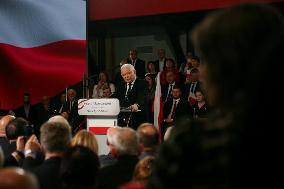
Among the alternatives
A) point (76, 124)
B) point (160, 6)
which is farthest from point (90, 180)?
point (160, 6)

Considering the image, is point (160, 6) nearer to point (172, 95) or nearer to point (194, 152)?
point (172, 95)

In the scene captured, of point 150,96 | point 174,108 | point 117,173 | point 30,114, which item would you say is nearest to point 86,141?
point 117,173

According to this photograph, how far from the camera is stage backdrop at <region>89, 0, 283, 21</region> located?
9618 mm

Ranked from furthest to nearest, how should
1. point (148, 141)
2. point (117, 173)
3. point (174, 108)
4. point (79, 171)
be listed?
point (174, 108) < point (148, 141) < point (117, 173) < point (79, 171)

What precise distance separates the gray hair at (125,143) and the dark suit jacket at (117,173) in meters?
0.05

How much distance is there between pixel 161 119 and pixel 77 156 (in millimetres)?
5274

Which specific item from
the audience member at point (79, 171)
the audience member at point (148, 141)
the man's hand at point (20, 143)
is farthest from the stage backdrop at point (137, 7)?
the audience member at point (79, 171)

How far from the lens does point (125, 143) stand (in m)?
3.23

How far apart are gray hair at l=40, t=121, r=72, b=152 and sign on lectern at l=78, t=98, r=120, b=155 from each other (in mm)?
2948

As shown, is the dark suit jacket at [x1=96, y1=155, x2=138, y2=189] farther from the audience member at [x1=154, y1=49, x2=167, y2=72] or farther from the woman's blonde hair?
the audience member at [x1=154, y1=49, x2=167, y2=72]

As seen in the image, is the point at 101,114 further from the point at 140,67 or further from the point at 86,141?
the point at 140,67

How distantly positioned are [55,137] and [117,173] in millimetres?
432

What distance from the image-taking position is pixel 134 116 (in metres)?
6.94

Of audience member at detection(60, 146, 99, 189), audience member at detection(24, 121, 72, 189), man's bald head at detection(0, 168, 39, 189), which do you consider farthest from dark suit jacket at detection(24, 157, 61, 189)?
man's bald head at detection(0, 168, 39, 189)
